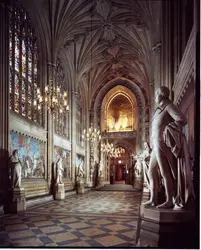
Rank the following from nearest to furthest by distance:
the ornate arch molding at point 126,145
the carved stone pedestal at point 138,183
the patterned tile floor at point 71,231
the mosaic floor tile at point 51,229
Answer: the patterned tile floor at point 71,231 < the mosaic floor tile at point 51,229 < the carved stone pedestal at point 138,183 < the ornate arch molding at point 126,145

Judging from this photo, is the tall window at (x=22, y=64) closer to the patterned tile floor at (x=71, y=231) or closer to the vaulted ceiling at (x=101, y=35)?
the vaulted ceiling at (x=101, y=35)

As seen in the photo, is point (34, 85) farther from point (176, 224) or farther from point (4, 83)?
point (176, 224)

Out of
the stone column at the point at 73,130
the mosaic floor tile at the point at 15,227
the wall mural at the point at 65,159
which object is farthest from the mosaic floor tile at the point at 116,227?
the stone column at the point at 73,130

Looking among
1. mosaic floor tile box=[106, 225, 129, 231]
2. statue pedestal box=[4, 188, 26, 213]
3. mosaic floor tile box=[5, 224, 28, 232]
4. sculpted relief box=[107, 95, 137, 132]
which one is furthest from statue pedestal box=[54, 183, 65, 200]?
sculpted relief box=[107, 95, 137, 132]

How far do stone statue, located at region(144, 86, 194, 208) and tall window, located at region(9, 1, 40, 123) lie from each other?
9584mm

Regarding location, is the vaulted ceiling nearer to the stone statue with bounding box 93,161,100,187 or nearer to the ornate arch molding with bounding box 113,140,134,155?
the ornate arch molding with bounding box 113,140,134,155

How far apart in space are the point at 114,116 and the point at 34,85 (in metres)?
16.0

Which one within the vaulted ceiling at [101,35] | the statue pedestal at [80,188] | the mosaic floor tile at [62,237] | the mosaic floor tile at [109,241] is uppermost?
the vaulted ceiling at [101,35]

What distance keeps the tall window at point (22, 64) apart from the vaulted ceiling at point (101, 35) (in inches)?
55.8

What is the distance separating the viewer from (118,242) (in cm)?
529

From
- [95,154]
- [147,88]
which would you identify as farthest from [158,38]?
[95,154]

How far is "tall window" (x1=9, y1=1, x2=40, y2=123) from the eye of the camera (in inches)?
506

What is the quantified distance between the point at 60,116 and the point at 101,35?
7352 mm

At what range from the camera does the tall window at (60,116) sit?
19.4 metres
